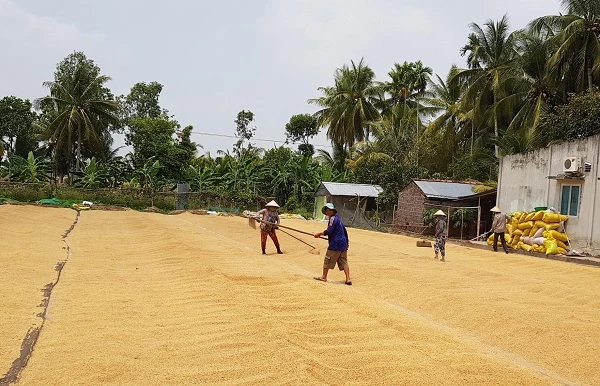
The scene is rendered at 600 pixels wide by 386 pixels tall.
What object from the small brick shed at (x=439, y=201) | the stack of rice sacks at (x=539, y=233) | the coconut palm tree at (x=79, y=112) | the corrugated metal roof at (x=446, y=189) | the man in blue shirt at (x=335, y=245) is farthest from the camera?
the coconut palm tree at (x=79, y=112)

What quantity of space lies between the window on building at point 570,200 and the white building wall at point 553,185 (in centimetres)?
14

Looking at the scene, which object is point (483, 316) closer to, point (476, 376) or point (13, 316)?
point (476, 376)

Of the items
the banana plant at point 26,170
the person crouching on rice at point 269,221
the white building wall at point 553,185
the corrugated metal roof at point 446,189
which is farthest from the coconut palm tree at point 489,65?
the banana plant at point 26,170

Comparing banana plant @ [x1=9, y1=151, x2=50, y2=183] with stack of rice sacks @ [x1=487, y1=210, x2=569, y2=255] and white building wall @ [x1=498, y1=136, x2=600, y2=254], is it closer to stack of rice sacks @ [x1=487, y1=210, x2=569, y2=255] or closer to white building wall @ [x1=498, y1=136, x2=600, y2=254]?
white building wall @ [x1=498, y1=136, x2=600, y2=254]

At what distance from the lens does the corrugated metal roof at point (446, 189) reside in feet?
88.1

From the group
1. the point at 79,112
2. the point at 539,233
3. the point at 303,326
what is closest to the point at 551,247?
the point at 539,233

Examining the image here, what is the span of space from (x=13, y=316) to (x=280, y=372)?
3.59 metres

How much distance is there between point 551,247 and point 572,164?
2794 mm

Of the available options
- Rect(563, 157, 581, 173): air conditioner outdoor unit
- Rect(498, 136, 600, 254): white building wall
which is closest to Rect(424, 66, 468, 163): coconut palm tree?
Rect(498, 136, 600, 254): white building wall

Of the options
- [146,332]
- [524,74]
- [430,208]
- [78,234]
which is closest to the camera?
[146,332]

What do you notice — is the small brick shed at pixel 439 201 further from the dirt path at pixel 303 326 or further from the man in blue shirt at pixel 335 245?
the man in blue shirt at pixel 335 245

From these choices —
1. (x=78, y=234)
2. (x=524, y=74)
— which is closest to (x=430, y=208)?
(x=524, y=74)

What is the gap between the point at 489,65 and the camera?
36281 mm

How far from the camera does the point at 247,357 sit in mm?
5453
